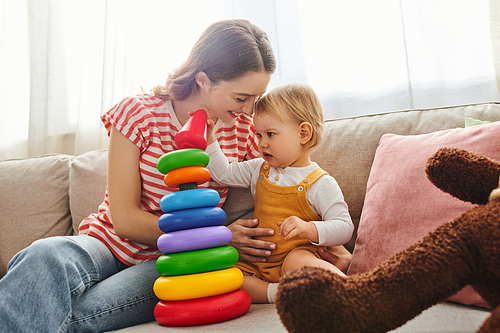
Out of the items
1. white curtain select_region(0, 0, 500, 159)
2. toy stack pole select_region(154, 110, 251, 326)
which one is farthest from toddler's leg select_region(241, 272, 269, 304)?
white curtain select_region(0, 0, 500, 159)

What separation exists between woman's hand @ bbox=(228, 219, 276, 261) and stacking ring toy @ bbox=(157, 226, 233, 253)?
0.82ft

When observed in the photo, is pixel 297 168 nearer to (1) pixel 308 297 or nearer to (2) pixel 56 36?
(1) pixel 308 297

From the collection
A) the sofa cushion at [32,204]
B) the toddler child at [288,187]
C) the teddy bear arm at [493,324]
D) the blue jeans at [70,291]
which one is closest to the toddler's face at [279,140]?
the toddler child at [288,187]

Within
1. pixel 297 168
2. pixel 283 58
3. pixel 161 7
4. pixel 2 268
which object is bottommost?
pixel 2 268

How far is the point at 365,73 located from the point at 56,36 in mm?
1753

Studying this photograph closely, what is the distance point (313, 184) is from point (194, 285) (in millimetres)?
485

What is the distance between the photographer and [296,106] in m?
1.18

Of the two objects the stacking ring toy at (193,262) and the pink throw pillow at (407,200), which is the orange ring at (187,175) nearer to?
the stacking ring toy at (193,262)

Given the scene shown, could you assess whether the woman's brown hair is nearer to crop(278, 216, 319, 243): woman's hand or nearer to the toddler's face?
the toddler's face

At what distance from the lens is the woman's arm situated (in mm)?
1141

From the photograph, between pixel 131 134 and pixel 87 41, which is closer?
pixel 131 134

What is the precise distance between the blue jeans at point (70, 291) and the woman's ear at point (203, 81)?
0.59 metres

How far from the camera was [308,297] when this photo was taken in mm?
519

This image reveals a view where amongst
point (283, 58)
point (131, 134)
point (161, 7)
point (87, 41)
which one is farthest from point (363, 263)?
point (87, 41)
